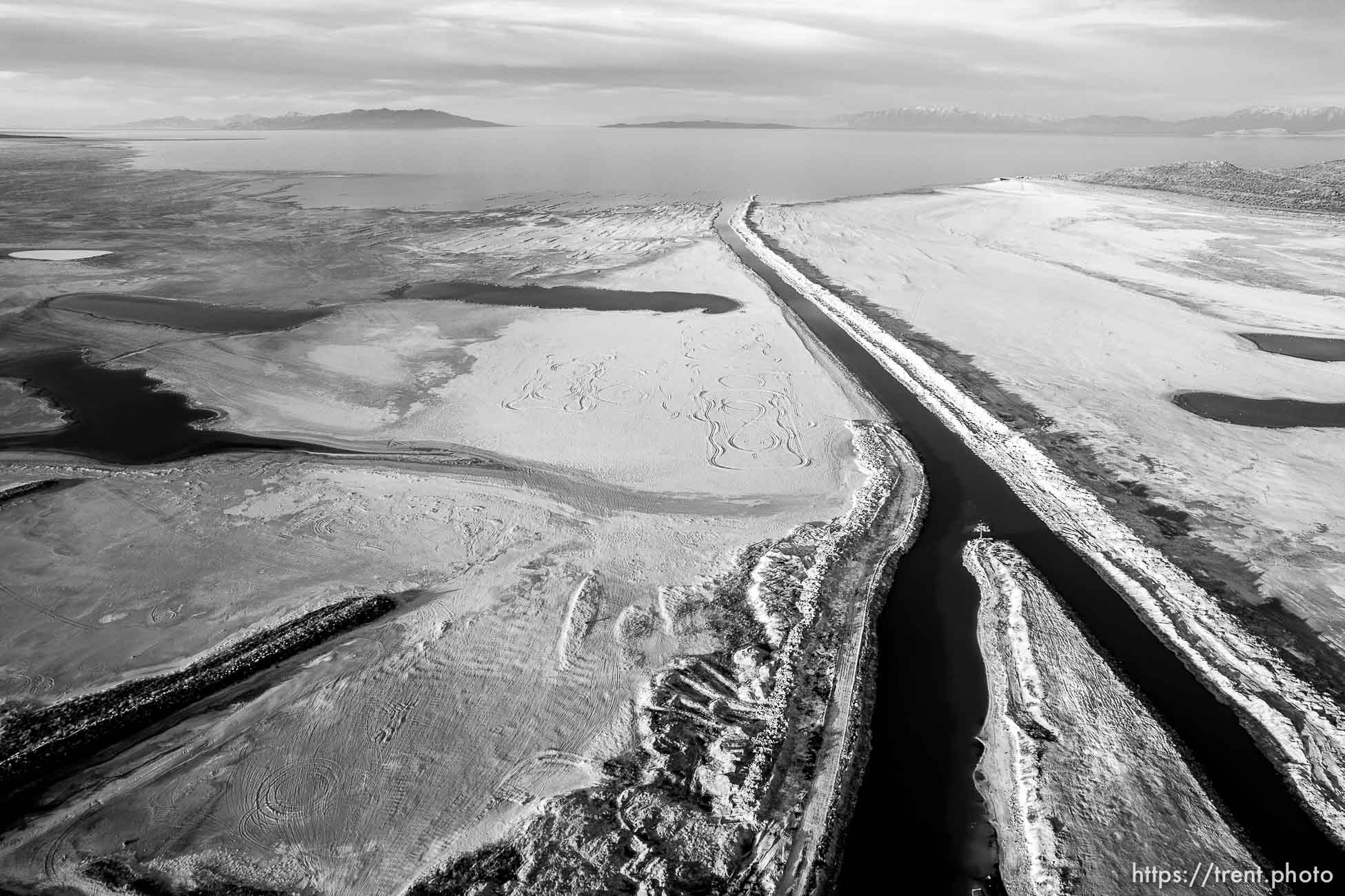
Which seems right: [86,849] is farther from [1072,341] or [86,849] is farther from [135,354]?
[1072,341]

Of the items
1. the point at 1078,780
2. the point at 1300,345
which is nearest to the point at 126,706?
the point at 1078,780

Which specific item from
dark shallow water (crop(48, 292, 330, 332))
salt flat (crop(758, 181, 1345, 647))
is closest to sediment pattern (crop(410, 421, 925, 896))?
salt flat (crop(758, 181, 1345, 647))

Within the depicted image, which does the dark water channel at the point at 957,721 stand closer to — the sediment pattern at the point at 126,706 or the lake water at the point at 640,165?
the sediment pattern at the point at 126,706

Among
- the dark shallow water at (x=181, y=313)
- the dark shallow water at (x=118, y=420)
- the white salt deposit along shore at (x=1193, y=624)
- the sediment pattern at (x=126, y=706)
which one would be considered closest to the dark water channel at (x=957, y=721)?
the white salt deposit along shore at (x=1193, y=624)

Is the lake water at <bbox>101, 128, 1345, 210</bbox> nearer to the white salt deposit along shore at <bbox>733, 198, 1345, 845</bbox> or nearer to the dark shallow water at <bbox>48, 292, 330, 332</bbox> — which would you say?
the dark shallow water at <bbox>48, 292, 330, 332</bbox>

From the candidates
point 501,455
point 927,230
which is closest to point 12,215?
point 501,455
